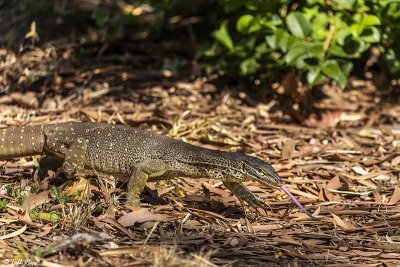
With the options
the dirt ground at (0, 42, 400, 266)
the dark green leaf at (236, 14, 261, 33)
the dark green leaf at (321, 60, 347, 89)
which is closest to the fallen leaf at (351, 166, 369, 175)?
the dirt ground at (0, 42, 400, 266)

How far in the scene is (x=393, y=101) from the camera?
365 inches

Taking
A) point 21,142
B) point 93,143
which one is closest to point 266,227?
point 93,143

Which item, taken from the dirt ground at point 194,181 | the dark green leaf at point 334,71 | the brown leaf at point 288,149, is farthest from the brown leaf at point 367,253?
the dark green leaf at point 334,71

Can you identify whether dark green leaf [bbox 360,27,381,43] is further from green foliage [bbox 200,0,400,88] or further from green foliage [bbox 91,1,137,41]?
green foliage [bbox 91,1,137,41]

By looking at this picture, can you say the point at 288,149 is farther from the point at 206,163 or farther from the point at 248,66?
the point at 206,163

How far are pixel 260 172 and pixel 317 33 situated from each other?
267 cm

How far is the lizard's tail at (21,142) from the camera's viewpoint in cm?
618

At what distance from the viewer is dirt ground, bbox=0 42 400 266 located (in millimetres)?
4863

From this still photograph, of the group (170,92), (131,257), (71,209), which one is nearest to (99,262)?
(131,257)

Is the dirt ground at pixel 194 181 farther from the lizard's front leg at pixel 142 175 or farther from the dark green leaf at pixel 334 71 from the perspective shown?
the dark green leaf at pixel 334 71

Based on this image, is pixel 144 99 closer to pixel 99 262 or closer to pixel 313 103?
pixel 313 103

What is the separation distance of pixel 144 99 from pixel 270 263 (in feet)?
13.5

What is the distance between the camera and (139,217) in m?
5.32

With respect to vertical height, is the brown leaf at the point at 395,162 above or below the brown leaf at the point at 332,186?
below
